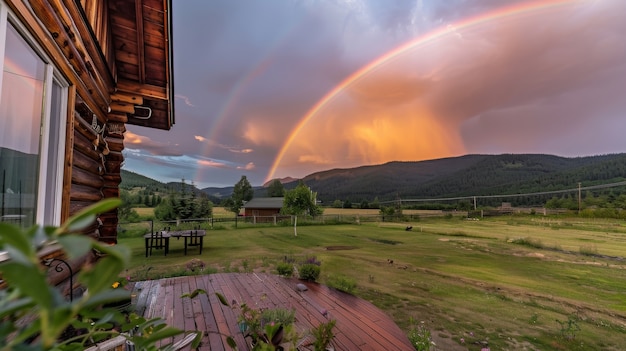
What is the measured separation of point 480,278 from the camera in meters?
5.93

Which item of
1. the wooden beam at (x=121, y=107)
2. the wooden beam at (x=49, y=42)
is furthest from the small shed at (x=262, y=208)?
the wooden beam at (x=49, y=42)

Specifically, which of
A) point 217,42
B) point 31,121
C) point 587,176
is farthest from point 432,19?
point 587,176

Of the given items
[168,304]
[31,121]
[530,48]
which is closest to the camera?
[31,121]

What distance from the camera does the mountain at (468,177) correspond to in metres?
21.3

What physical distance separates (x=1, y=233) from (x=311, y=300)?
3313mm

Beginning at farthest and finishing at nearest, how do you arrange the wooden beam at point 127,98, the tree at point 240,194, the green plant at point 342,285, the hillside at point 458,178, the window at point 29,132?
the tree at point 240,194
the hillside at point 458,178
the green plant at point 342,285
the wooden beam at point 127,98
the window at point 29,132

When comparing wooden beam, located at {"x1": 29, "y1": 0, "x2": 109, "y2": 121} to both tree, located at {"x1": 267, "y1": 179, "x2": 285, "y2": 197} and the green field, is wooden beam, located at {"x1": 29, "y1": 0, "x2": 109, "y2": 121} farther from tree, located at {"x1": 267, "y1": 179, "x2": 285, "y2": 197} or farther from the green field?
tree, located at {"x1": 267, "y1": 179, "x2": 285, "y2": 197}

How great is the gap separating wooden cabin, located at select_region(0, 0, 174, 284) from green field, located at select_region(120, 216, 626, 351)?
1786 mm

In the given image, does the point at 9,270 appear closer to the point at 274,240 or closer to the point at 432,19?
the point at 274,240

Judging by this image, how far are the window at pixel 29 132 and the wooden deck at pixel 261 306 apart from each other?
3.23ft

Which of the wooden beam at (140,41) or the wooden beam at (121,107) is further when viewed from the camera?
the wooden beam at (121,107)

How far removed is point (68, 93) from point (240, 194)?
2861 centimetres

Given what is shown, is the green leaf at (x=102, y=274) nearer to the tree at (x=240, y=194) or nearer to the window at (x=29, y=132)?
the window at (x=29, y=132)

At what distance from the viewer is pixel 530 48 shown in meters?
13.4
